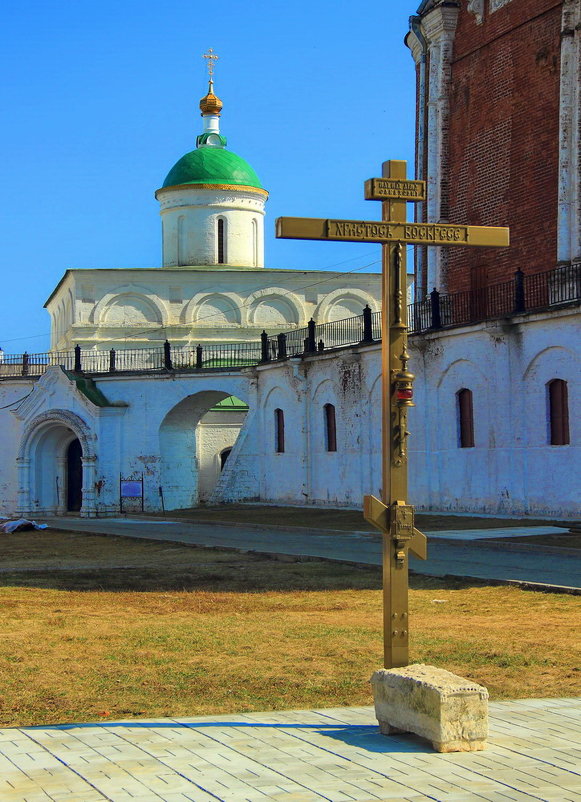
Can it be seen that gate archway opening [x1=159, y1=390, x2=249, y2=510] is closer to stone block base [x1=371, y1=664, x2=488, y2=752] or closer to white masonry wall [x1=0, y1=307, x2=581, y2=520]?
white masonry wall [x1=0, y1=307, x2=581, y2=520]

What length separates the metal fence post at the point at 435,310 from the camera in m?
31.2

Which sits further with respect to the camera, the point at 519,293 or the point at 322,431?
the point at 322,431

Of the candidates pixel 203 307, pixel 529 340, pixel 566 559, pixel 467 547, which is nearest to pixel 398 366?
pixel 566 559

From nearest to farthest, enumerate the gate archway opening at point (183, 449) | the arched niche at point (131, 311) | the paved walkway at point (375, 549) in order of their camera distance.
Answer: the paved walkway at point (375, 549)
the gate archway opening at point (183, 449)
the arched niche at point (131, 311)

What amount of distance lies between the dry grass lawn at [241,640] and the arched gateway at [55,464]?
2315cm

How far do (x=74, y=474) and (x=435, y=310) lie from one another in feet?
57.0

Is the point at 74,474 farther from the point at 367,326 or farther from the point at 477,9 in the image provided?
the point at 477,9

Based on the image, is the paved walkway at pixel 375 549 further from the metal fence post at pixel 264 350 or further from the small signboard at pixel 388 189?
the metal fence post at pixel 264 350

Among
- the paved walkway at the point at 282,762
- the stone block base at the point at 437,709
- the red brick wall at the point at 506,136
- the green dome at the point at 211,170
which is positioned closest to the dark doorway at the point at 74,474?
the green dome at the point at 211,170

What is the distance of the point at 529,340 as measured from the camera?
27.6 m

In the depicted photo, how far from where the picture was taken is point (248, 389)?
40844mm

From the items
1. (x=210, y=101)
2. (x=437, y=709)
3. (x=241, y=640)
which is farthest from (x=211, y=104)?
(x=437, y=709)

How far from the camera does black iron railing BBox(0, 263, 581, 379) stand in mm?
28188

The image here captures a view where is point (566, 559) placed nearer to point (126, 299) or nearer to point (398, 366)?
point (398, 366)
